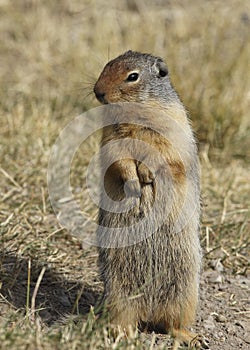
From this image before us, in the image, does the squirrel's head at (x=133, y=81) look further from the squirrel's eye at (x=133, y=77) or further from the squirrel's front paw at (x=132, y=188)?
the squirrel's front paw at (x=132, y=188)

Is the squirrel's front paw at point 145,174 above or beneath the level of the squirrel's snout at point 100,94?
beneath

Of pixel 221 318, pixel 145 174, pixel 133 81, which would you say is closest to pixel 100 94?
pixel 133 81

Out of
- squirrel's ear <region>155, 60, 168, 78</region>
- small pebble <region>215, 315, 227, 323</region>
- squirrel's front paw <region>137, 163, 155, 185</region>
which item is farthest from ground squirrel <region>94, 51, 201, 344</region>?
small pebble <region>215, 315, 227, 323</region>

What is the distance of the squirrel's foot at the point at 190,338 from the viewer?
11.8 feet

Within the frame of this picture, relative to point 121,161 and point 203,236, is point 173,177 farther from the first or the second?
point 203,236

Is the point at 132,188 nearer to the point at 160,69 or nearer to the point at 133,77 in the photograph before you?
the point at 133,77

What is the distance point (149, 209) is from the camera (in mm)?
3535

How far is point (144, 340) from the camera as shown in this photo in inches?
135

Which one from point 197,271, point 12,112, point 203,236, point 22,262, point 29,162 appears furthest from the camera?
point 12,112

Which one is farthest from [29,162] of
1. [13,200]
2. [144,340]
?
[144,340]

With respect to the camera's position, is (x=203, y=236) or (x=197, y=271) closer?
(x=197, y=271)

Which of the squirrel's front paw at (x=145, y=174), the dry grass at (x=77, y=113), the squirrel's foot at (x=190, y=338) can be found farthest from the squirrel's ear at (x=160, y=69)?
the squirrel's foot at (x=190, y=338)

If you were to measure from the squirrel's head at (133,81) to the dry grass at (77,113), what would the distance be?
361mm

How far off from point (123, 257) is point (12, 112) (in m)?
3.00
